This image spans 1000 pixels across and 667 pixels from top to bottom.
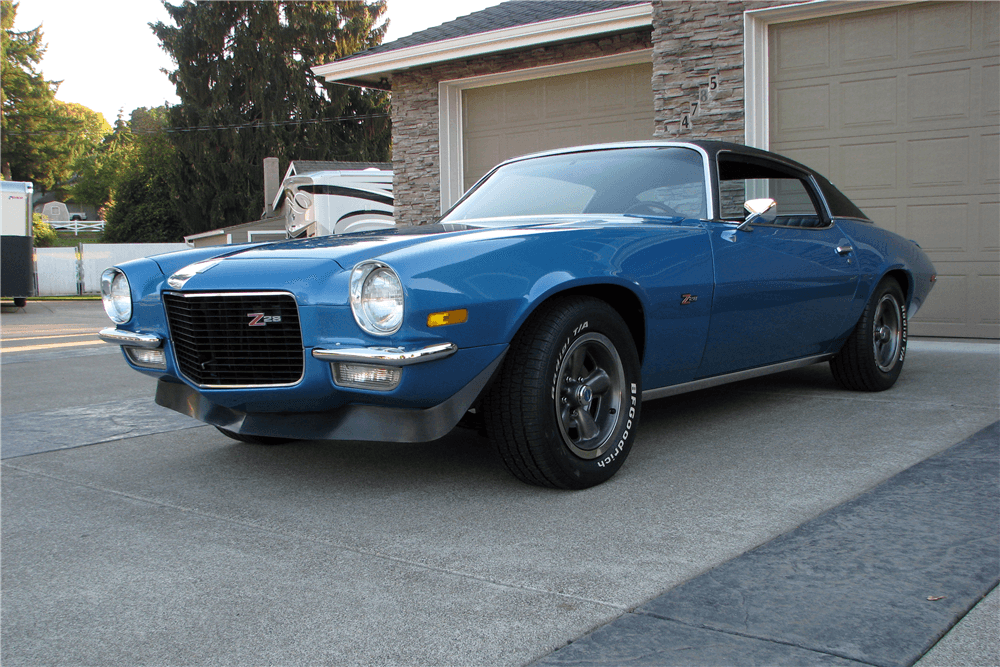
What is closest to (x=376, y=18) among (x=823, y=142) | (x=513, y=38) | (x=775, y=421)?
(x=513, y=38)

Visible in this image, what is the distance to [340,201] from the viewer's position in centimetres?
1833

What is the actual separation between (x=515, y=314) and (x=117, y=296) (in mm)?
1792

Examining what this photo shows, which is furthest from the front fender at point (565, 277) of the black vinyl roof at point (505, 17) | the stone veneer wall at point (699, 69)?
the black vinyl roof at point (505, 17)

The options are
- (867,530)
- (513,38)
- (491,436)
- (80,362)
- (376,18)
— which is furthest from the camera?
(376,18)

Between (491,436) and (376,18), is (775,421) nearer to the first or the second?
(491,436)

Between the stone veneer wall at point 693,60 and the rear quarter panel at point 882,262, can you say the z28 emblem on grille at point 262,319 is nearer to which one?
the rear quarter panel at point 882,262

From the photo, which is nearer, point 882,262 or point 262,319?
point 262,319

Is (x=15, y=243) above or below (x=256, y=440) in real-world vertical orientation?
above

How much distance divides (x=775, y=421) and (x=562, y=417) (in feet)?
5.62

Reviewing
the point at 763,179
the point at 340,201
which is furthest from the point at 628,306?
the point at 340,201

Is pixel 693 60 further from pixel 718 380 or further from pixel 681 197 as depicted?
pixel 718 380

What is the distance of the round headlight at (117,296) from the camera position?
389 cm

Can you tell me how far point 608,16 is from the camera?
31.7 ft

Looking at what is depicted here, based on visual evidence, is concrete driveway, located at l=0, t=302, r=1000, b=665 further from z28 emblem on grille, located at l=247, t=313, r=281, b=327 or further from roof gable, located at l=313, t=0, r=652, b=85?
roof gable, located at l=313, t=0, r=652, b=85
